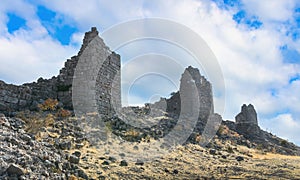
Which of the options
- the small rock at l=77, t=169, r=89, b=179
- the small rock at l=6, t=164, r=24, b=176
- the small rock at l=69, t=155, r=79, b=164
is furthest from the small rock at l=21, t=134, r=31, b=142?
the small rock at l=6, t=164, r=24, b=176

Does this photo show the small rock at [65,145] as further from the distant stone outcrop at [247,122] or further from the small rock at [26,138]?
the distant stone outcrop at [247,122]

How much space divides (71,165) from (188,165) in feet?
16.7

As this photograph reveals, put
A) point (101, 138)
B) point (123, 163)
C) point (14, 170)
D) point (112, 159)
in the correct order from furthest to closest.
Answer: point (101, 138)
point (112, 159)
point (123, 163)
point (14, 170)

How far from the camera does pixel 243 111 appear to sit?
32.1 m

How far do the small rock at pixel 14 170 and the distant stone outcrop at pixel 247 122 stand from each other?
76.0ft

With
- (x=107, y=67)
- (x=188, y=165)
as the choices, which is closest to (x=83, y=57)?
(x=107, y=67)

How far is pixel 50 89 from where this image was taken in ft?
63.0

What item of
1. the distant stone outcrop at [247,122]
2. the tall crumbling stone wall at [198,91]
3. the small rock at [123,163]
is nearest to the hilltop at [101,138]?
the small rock at [123,163]

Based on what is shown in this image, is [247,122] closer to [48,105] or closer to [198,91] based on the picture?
[198,91]

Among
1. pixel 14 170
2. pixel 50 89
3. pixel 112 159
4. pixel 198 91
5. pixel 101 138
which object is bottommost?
pixel 14 170

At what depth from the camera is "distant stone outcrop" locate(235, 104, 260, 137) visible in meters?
28.3

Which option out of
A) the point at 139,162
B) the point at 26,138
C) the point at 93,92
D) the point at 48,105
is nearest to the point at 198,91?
the point at 93,92

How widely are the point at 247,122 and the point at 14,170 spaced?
24.8 meters

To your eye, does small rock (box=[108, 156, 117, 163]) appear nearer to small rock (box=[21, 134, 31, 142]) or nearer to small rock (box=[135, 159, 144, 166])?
small rock (box=[135, 159, 144, 166])
